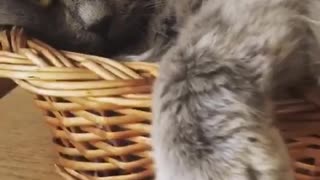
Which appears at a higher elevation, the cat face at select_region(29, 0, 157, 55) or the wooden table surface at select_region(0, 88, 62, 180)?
the cat face at select_region(29, 0, 157, 55)

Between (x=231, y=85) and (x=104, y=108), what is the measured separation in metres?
0.16

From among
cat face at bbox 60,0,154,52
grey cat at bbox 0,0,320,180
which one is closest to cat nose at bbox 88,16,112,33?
cat face at bbox 60,0,154,52

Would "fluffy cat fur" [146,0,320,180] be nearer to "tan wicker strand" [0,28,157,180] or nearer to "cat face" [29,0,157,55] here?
"tan wicker strand" [0,28,157,180]

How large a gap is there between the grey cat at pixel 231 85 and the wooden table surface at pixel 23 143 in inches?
12.2

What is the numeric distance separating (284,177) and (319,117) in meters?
0.09

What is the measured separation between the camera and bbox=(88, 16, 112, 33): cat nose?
36.5 inches

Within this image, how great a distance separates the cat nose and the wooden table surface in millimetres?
231

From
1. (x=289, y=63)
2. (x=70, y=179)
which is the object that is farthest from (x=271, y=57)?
(x=70, y=179)

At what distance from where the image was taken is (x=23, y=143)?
1128 millimetres

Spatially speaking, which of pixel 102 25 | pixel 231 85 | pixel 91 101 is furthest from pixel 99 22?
pixel 231 85

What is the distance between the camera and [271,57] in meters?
0.77

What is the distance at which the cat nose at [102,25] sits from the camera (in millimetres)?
928

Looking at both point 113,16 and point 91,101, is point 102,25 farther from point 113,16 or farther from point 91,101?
point 91,101

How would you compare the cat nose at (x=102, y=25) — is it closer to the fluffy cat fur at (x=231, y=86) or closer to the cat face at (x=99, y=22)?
the cat face at (x=99, y=22)
